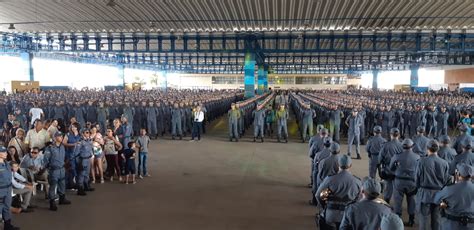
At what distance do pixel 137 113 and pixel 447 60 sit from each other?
135 ft

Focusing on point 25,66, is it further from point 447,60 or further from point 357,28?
point 447,60

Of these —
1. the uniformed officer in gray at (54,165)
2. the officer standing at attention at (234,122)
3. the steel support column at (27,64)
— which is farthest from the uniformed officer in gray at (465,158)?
the steel support column at (27,64)

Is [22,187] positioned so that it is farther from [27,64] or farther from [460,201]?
[27,64]

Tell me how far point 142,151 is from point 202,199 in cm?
279

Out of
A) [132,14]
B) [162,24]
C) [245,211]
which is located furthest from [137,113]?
[245,211]

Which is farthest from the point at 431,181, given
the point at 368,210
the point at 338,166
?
the point at 368,210

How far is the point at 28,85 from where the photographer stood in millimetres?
36375

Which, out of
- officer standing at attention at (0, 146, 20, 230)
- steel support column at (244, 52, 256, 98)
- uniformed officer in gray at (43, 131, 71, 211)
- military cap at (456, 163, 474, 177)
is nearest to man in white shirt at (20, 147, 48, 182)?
uniformed officer in gray at (43, 131, 71, 211)

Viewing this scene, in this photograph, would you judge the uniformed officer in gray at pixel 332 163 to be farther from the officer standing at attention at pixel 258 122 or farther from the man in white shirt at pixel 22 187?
the officer standing at attention at pixel 258 122

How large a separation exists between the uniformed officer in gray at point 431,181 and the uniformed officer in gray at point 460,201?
106 cm

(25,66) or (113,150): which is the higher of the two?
(25,66)

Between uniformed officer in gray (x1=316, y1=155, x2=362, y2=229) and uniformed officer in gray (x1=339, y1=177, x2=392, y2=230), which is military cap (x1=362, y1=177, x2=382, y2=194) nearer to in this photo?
uniformed officer in gray (x1=339, y1=177, x2=392, y2=230)

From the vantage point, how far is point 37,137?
1018 centimetres

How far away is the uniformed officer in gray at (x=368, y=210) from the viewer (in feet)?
13.3
